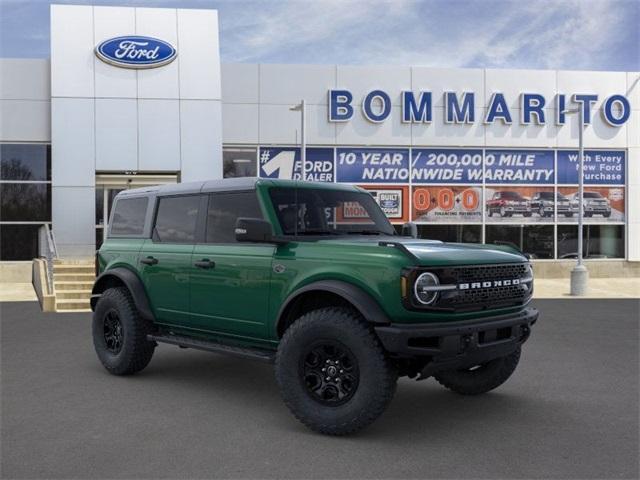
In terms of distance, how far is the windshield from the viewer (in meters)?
5.87

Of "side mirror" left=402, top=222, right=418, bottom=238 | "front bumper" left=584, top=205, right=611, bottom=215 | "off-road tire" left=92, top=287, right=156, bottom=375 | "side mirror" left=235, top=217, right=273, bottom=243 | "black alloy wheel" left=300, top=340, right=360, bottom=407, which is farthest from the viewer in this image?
"front bumper" left=584, top=205, right=611, bottom=215

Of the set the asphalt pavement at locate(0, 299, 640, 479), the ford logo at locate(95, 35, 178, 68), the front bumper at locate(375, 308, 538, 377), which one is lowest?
the asphalt pavement at locate(0, 299, 640, 479)

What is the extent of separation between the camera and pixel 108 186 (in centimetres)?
1956

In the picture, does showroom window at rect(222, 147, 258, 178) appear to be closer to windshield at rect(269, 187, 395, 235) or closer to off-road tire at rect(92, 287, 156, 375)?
off-road tire at rect(92, 287, 156, 375)

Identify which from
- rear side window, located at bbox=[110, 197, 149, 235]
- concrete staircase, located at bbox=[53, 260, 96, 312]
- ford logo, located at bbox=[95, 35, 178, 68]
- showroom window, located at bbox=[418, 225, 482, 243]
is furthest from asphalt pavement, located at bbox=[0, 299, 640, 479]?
showroom window, located at bbox=[418, 225, 482, 243]

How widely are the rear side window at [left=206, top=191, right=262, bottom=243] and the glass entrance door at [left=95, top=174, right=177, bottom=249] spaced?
523 inches

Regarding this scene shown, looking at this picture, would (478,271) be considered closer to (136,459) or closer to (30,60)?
(136,459)

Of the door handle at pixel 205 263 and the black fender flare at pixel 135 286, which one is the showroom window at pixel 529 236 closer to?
the black fender flare at pixel 135 286

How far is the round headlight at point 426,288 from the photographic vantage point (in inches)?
185

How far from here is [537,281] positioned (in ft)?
65.1

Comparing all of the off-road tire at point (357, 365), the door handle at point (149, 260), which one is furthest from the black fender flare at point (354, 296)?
the door handle at point (149, 260)

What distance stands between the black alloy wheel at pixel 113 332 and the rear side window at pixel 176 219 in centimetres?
108

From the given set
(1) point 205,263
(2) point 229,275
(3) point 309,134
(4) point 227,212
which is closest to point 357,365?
(2) point 229,275

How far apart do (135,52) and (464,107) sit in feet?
33.1
